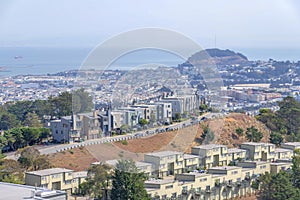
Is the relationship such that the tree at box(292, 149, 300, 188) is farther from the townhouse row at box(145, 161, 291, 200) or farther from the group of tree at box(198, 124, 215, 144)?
the group of tree at box(198, 124, 215, 144)

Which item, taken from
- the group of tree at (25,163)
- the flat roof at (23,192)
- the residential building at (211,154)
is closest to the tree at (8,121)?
the group of tree at (25,163)

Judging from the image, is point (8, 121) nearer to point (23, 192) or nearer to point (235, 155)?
point (235, 155)

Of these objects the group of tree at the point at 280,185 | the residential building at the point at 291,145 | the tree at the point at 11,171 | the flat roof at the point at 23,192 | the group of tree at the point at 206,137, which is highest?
the group of tree at the point at 206,137

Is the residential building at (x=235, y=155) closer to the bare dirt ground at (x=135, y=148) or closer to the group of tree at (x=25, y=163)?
the bare dirt ground at (x=135, y=148)

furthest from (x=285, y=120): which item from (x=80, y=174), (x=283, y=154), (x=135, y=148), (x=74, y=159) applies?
(x=80, y=174)

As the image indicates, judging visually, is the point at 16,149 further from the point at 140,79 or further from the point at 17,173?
the point at 140,79

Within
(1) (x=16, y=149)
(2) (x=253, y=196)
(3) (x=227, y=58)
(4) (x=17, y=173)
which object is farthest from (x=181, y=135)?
(3) (x=227, y=58)
